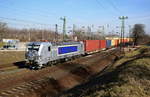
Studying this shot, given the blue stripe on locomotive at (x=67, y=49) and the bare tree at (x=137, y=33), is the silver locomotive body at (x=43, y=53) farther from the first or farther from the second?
the bare tree at (x=137, y=33)

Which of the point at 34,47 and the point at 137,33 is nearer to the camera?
the point at 34,47

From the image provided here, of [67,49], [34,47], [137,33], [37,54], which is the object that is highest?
[137,33]

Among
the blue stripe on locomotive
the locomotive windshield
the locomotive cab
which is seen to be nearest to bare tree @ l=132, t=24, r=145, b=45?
the blue stripe on locomotive

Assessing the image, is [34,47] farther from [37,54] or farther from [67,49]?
[67,49]

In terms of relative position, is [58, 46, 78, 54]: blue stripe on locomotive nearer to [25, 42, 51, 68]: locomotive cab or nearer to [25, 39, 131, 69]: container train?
[25, 39, 131, 69]: container train

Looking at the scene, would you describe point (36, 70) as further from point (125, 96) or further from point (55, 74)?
point (125, 96)

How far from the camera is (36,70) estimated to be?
76.9ft

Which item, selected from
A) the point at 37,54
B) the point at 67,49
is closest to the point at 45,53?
the point at 37,54

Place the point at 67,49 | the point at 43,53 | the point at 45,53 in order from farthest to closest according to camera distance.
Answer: the point at 67,49 → the point at 45,53 → the point at 43,53

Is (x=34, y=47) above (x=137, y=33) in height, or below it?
below

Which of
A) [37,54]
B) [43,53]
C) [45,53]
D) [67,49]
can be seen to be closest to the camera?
[37,54]

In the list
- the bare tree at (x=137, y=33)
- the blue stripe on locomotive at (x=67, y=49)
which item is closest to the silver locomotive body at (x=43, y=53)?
the blue stripe on locomotive at (x=67, y=49)

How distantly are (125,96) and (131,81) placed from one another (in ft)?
9.91

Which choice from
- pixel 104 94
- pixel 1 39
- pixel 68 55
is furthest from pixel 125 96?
pixel 1 39
